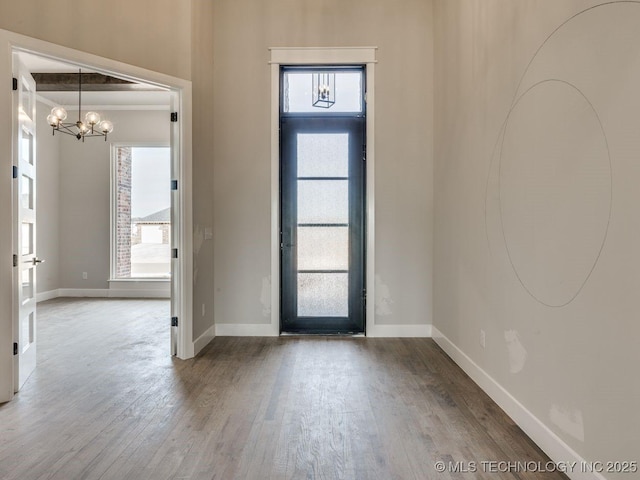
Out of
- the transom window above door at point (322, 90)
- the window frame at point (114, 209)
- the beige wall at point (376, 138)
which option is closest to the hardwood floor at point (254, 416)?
the beige wall at point (376, 138)

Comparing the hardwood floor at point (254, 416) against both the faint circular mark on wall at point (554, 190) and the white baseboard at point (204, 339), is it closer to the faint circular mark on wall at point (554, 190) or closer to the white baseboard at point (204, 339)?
the white baseboard at point (204, 339)

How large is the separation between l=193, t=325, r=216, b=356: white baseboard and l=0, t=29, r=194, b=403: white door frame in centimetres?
9

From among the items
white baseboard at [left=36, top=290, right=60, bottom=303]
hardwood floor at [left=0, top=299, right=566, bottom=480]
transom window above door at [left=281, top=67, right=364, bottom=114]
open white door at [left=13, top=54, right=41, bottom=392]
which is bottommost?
hardwood floor at [left=0, top=299, right=566, bottom=480]

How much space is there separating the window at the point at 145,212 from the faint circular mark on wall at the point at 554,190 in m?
6.45

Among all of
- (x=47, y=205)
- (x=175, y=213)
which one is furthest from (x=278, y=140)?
(x=47, y=205)

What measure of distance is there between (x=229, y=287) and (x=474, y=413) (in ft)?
9.22

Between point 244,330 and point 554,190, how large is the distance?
3.39 m

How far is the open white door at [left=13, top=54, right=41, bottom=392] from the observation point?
2863 millimetres

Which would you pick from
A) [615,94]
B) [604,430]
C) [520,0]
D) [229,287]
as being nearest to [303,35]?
[520,0]

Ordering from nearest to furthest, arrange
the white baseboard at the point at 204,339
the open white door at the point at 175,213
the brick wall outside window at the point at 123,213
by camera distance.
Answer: the open white door at the point at 175,213 → the white baseboard at the point at 204,339 → the brick wall outside window at the point at 123,213

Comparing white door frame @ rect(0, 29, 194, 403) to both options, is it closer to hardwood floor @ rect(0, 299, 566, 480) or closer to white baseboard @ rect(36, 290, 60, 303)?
hardwood floor @ rect(0, 299, 566, 480)

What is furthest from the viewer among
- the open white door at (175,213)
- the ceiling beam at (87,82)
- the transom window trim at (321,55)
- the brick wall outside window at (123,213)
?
the brick wall outside window at (123,213)

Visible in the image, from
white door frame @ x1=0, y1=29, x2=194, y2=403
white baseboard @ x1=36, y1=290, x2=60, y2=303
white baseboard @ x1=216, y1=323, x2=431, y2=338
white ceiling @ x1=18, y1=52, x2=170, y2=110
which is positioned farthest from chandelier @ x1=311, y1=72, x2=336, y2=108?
white baseboard @ x1=36, y1=290, x2=60, y2=303

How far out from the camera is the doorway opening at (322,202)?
178 inches
